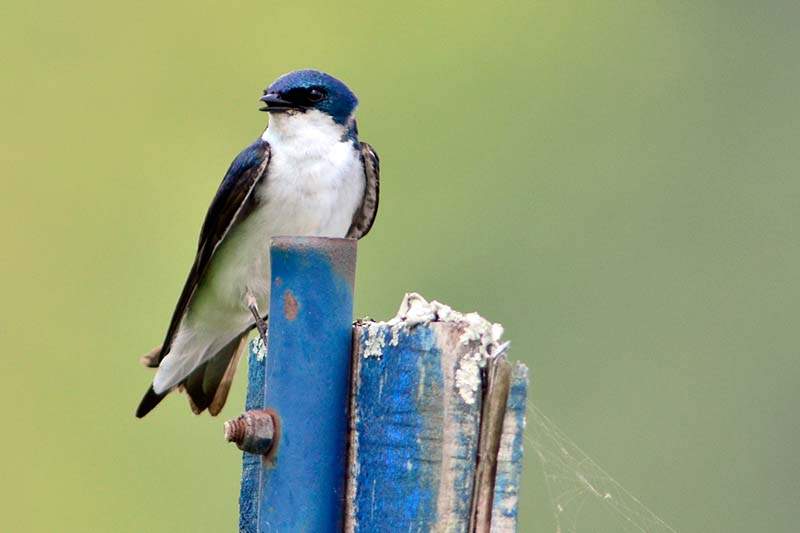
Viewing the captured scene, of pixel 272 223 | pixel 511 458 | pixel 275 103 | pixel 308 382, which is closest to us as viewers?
pixel 511 458

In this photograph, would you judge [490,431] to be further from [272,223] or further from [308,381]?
[272,223]

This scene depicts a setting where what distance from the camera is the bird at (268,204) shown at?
3531 mm

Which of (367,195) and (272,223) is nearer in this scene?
(272,223)

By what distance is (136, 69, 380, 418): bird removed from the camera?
11.6ft

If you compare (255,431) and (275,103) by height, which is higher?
(275,103)

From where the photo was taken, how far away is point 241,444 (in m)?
2.21

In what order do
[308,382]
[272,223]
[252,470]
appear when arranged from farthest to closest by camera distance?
[272,223] < [252,470] < [308,382]

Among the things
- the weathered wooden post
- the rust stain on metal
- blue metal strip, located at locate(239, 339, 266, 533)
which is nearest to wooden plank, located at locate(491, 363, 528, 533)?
the weathered wooden post

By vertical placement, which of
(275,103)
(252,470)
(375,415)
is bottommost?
(252,470)

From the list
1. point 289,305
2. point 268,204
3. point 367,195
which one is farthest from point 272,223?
point 289,305

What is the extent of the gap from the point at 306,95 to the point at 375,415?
1.50m

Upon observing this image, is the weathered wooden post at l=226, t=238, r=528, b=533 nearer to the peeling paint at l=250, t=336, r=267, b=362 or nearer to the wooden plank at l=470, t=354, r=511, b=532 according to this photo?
the wooden plank at l=470, t=354, r=511, b=532

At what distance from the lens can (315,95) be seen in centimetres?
352

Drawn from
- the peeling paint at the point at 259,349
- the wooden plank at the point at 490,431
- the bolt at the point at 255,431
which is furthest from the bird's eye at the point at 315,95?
the wooden plank at the point at 490,431
